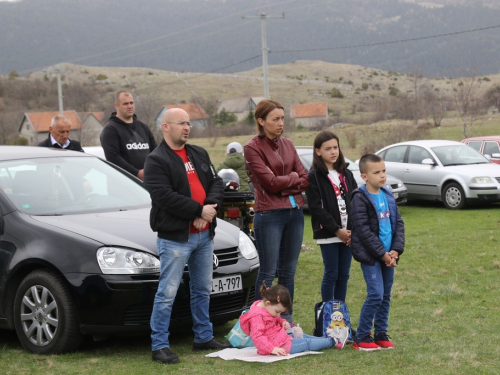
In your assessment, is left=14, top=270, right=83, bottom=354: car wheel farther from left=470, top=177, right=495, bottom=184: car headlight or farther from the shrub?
the shrub

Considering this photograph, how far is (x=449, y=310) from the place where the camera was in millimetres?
7414

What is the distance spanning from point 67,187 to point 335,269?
2563 mm

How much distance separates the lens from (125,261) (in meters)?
5.94

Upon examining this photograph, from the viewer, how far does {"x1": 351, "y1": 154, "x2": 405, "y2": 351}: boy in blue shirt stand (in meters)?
5.86

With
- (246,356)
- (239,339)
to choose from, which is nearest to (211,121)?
(239,339)

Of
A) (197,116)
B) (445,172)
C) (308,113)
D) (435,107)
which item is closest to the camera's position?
(445,172)

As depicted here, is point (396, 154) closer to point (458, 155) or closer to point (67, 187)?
point (458, 155)

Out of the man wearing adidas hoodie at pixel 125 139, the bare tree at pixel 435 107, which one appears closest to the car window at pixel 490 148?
the man wearing adidas hoodie at pixel 125 139

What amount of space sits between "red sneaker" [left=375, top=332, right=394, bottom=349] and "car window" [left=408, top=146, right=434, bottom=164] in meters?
12.6

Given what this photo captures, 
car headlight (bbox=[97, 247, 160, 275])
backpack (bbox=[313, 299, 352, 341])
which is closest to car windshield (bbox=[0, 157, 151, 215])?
car headlight (bbox=[97, 247, 160, 275])

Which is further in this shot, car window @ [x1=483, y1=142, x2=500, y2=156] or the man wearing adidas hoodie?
car window @ [x1=483, y1=142, x2=500, y2=156]

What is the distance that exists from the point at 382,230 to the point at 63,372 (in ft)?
8.56

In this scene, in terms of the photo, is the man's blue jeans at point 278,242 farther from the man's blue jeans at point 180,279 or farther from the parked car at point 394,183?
the parked car at point 394,183

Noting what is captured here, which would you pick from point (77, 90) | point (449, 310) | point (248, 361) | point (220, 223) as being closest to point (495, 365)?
point (248, 361)
